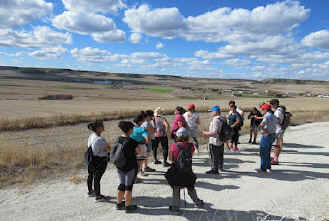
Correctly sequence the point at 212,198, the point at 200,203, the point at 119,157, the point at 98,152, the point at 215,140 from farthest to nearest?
the point at 215,140 → the point at 212,198 → the point at 98,152 → the point at 200,203 → the point at 119,157

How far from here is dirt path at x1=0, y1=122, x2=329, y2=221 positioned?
4562 millimetres

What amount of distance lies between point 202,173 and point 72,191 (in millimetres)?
3158

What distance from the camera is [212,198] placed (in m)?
5.25

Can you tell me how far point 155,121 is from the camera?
7.36 metres

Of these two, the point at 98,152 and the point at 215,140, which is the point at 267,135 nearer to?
the point at 215,140

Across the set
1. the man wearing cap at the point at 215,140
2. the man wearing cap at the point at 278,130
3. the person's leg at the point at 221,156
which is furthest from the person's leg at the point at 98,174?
the man wearing cap at the point at 278,130

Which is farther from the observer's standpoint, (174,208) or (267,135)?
(267,135)

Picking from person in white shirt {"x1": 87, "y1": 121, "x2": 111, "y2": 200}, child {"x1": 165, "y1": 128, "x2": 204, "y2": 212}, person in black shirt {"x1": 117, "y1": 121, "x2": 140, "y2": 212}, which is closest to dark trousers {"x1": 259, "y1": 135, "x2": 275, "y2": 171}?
child {"x1": 165, "y1": 128, "x2": 204, "y2": 212}

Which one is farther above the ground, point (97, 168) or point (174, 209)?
point (97, 168)

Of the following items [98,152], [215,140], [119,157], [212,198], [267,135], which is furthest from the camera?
[267,135]

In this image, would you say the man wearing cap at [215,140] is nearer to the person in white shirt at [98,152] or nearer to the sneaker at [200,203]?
the sneaker at [200,203]

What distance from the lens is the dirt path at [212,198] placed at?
4.56m

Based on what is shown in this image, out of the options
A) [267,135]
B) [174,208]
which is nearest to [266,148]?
[267,135]

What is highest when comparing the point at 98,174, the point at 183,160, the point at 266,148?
the point at 183,160
